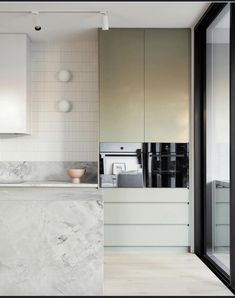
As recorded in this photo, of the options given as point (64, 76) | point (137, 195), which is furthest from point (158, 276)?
point (64, 76)

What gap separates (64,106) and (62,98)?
5.9 inches

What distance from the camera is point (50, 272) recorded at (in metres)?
2.39

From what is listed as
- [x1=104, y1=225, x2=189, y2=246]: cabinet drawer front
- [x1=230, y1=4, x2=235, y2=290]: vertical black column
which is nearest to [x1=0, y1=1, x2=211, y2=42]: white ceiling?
[x1=230, y1=4, x2=235, y2=290]: vertical black column

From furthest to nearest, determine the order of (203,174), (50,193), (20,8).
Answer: (203,174)
(20,8)
(50,193)

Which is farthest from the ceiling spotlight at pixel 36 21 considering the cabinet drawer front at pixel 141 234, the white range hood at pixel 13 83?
the cabinet drawer front at pixel 141 234

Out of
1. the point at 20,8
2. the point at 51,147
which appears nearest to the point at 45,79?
the point at 51,147

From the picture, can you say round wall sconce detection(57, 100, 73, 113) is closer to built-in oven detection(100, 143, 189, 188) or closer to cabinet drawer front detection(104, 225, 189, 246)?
built-in oven detection(100, 143, 189, 188)

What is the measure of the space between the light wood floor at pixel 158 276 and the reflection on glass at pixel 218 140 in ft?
0.92

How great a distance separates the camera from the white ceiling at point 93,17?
3484mm

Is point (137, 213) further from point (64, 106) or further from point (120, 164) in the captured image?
point (64, 106)

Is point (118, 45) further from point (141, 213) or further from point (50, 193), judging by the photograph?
point (50, 193)

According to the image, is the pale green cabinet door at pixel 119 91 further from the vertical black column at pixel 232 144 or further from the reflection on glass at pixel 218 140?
the vertical black column at pixel 232 144

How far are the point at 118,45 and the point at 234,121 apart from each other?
187 centimetres

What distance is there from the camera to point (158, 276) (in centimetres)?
325
